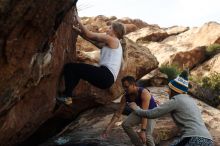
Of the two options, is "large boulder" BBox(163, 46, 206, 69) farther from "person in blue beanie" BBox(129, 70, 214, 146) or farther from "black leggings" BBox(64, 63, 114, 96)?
"person in blue beanie" BBox(129, 70, 214, 146)

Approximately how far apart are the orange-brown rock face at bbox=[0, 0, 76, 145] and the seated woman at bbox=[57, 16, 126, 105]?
537mm

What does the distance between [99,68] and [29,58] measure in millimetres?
1880

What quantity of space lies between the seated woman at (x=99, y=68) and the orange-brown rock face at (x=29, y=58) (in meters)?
0.54

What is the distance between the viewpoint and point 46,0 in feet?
25.3

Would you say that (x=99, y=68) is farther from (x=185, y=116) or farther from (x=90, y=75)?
(x=185, y=116)

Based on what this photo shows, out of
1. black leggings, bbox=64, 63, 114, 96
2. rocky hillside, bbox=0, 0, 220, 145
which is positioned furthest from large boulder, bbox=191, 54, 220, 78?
black leggings, bbox=64, 63, 114, 96

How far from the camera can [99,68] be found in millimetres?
10086

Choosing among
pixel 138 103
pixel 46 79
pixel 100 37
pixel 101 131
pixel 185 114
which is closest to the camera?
pixel 185 114

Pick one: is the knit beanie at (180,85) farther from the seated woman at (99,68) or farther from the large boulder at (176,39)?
the large boulder at (176,39)

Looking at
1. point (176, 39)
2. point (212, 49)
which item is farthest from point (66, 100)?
point (176, 39)

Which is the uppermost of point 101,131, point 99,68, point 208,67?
point 99,68

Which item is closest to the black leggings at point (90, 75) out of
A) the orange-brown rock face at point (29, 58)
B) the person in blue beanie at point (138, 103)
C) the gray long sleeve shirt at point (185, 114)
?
the person in blue beanie at point (138, 103)

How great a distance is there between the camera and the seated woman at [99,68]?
1005 centimetres

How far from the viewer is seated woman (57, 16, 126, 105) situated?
33.0 feet
